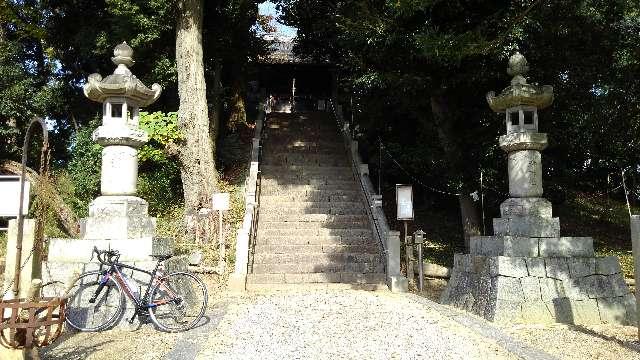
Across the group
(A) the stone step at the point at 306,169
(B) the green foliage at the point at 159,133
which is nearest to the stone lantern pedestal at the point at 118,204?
(B) the green foliage at the point at 159,133

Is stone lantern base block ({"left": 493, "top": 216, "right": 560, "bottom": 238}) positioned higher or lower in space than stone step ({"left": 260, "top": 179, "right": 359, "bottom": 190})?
lower

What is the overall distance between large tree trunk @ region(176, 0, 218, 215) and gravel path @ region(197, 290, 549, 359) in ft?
16.8

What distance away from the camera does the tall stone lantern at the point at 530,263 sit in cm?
661

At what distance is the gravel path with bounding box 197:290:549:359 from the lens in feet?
16.3

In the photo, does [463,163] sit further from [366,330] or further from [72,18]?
[72,18]

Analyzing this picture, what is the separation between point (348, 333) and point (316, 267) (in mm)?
3984

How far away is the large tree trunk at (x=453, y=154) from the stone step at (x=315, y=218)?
91.9 inches

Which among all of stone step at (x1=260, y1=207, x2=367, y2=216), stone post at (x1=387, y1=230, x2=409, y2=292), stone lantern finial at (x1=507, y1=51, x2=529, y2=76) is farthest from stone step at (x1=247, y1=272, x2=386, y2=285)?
stone lantern finial at (x1=507, y1=51, x2=529, y2=76)

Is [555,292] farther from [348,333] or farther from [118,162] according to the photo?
[118,162]

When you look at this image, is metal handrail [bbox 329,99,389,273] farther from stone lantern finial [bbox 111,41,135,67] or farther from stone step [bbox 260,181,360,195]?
stone lantern finial [bbox 111,41,135,67]

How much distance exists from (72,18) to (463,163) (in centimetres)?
1276

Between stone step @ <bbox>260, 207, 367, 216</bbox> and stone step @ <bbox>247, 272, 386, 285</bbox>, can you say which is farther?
stone step @ <bbox>260, 207, 367, 216</bbox>

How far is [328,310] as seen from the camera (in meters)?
6.82

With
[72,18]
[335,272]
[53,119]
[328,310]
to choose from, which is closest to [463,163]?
[335,272]
